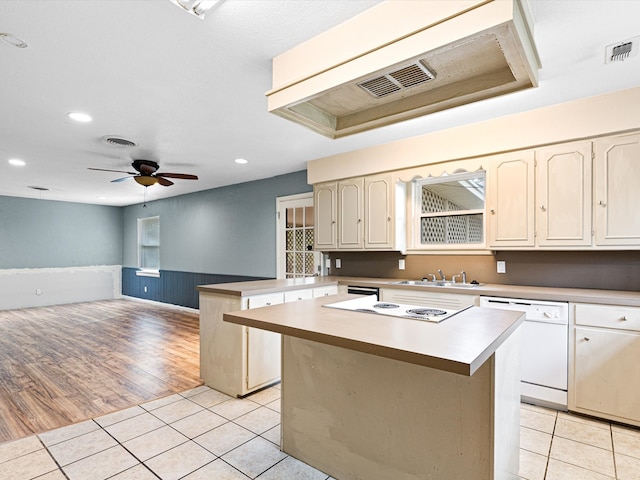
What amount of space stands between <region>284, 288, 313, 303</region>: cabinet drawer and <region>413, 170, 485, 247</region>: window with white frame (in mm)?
1403

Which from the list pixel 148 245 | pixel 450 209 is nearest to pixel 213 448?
pixel 450 209

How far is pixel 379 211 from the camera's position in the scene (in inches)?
158

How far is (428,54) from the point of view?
1.43 meters

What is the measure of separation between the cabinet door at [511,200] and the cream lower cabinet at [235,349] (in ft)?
6.75

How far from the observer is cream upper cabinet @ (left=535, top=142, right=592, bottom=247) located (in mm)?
2803

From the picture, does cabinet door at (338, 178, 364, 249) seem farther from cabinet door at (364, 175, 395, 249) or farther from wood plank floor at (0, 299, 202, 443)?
wood plank floor at (0, 299, 202, 443)

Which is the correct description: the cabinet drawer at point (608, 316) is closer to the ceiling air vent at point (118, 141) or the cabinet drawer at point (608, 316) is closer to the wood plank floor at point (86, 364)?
the wood plank floor at point (86, 364)

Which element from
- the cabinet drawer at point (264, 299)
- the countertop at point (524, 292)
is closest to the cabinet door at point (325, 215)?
the countertop at point (524, 292)

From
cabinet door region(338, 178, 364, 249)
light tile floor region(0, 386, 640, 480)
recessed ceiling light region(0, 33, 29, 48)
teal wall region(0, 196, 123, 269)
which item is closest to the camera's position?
recessed ceiling light region(0, 33, 29, 48)

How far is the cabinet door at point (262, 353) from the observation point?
299 cm

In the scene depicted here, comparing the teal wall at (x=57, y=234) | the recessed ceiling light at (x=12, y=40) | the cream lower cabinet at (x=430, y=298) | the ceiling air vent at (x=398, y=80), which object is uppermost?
the recessed ceiling light at (x=12, y=40)

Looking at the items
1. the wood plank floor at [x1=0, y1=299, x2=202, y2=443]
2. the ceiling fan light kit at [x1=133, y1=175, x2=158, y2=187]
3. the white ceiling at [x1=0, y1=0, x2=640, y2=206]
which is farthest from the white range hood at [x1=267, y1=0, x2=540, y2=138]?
the ceiling fan light kit at [x1=133, y1=175, x2=158, y2=187]

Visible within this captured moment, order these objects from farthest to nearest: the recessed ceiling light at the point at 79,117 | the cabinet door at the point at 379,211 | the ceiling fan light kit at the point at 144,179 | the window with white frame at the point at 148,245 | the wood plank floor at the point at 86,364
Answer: the window with white frame at the point at 148,245 < the ceiling fan light kit at the point at 144,179 < the cabinet door at the point at 379,211 < the recessed ceiling light at the point at 79,117 < the wood plank floor at the point at 86,364

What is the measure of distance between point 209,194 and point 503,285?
519cm
